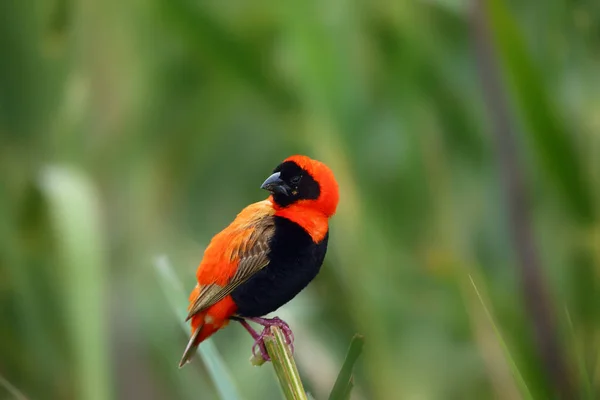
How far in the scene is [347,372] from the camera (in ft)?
2.24

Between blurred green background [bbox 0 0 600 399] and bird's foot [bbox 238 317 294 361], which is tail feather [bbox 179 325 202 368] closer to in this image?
bird's foot [bbox 238 317 294 361]

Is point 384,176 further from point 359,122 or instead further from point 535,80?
point 535,80

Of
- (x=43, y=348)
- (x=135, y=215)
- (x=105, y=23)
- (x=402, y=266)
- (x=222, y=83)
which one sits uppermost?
(x=105, y=23)

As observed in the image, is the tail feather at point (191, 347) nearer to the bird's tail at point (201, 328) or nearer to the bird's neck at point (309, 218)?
the bird's tail at point (201, 328)

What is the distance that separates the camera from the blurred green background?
152 cm

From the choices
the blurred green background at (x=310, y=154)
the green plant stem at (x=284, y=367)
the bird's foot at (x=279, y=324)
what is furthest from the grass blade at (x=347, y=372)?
the blurred green background at (x=310, y=154)

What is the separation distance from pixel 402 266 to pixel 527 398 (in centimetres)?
104

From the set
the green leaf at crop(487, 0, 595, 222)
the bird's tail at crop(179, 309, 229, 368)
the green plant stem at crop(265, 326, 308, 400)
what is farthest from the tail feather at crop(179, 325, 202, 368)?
the green leaf at crop(487, 0, 595, 222)

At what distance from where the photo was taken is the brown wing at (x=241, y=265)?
78 centimetres

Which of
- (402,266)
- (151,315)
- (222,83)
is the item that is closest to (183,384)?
(151,315)

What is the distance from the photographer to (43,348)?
187 cm

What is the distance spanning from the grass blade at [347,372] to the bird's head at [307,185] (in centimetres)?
18

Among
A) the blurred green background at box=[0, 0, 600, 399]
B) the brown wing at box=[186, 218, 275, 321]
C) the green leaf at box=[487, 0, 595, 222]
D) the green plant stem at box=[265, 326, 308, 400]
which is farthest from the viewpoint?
the blurred green background at box=[0, 0, 600, 399]

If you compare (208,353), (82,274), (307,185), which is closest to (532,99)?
A: (307,185)
